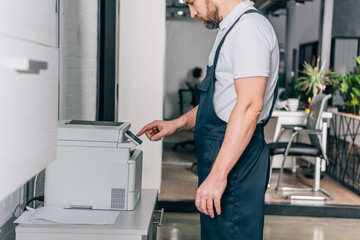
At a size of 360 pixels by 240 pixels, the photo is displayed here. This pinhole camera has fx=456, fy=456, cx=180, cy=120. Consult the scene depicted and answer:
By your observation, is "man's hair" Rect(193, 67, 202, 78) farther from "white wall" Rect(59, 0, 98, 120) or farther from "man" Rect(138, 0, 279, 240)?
"man" Rect(138, 0, 279, 240)

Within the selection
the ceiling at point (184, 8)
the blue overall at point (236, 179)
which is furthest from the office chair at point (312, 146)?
the ceiling at point (184, 8)

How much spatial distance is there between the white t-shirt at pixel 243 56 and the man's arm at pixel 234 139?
0.04 m

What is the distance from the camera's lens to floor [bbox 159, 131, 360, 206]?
4.27 m

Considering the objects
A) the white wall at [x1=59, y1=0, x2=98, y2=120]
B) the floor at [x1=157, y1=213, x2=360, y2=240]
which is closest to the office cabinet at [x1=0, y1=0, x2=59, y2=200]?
the white wall at [x1=59, y1=0, x2=98, y2=120]

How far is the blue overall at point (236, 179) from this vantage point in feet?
5.30

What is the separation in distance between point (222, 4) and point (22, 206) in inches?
45.0

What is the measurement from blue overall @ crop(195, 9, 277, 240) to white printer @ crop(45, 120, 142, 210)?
0.95 feet

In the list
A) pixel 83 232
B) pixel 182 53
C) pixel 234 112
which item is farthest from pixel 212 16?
pixel 182 53

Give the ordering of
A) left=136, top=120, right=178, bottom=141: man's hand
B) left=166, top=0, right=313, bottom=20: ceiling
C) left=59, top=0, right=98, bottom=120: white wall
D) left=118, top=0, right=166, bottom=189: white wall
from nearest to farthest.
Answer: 1. left=136, top=120, right=178, bottom=141: man's hand
2. left=59, top=0, right=98, bottom=120: white wall
3. left=118, top=0, right=166, bottom=189: white wall
4. left=166, top=0, right=313, bottom=20: ceiling

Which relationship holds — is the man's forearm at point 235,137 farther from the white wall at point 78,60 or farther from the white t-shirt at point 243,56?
the white wall at point 78,60

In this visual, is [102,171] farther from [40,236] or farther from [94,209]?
[40,236]

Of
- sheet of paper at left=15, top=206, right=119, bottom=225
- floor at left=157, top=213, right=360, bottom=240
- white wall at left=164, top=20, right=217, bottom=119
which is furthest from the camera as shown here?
white wall at left=164, top=20, right=217, bottom=119

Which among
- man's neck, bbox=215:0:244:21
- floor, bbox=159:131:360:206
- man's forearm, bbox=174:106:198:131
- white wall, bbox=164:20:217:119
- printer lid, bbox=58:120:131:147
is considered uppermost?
white wall, bbox=164:20:217:119

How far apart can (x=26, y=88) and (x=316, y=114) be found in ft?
13.0
